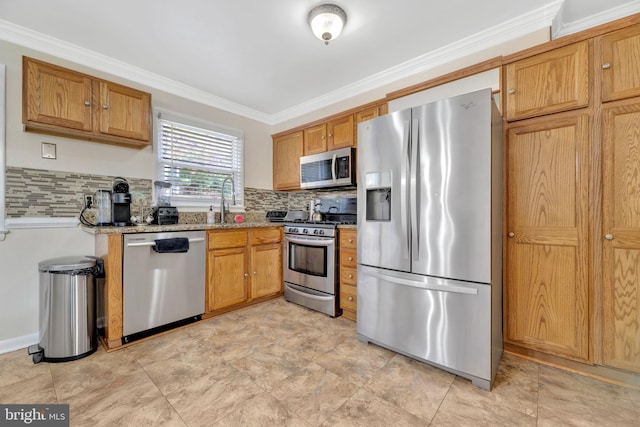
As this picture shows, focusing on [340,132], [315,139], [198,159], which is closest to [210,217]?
[198,159]

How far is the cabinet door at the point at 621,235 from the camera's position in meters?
1.60

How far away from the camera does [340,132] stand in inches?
127

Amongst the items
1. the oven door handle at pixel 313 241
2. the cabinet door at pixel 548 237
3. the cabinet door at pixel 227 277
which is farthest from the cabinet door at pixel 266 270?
the cabinet door at pixel 548 237

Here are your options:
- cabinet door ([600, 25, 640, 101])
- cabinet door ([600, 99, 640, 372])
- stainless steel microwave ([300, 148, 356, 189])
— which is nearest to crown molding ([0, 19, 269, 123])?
stainless steel microwave ([300, 148, 356, 189])

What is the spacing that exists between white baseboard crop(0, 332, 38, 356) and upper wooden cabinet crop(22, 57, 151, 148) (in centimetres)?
166

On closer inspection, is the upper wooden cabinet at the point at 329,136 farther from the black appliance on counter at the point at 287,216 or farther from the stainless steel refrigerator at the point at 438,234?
the stainless steel refrigerator at the point at 438,234

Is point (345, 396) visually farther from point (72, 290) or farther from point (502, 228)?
point (72, 290)

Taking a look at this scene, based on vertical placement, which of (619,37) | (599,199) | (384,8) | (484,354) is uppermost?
(384,8)

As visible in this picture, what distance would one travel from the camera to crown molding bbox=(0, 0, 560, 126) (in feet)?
6.54

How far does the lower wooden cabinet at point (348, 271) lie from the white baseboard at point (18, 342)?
2.56m

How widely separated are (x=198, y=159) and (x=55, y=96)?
134 centimetres

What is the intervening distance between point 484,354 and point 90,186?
3368mm

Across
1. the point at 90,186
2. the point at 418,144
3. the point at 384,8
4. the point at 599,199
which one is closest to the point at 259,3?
the point at 384,8

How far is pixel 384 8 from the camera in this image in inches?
74.7
